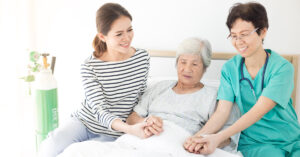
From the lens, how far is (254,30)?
54.0 inches

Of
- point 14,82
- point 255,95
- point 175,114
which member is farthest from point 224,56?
point 14,82

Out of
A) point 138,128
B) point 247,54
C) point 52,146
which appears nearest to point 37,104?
point 52,146

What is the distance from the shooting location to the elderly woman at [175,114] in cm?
129

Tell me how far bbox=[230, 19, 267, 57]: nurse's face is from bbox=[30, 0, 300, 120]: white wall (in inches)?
22.0

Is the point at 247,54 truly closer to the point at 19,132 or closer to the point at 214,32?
the point at 214,32

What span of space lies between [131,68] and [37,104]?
0.64 m

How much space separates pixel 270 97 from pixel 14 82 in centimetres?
189

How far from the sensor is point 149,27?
219cm

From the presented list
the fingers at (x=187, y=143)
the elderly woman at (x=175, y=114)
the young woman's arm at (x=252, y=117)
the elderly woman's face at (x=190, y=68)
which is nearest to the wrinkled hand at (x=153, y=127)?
the elderly woman at (x=175, y=114)

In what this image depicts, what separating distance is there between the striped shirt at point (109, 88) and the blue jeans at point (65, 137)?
0.04m

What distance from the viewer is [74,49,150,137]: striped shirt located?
1598mm

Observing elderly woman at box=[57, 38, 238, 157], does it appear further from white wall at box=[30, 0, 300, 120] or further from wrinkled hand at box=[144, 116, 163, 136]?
white wall at box=[30, 0, 300, 120]

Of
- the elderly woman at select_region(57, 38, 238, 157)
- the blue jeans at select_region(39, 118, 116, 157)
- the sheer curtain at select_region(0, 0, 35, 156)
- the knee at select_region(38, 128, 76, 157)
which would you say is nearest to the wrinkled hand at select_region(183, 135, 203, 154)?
the elderly woman at select_region(57, 38, 238, 157)

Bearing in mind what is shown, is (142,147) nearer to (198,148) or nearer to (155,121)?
(155,121)
